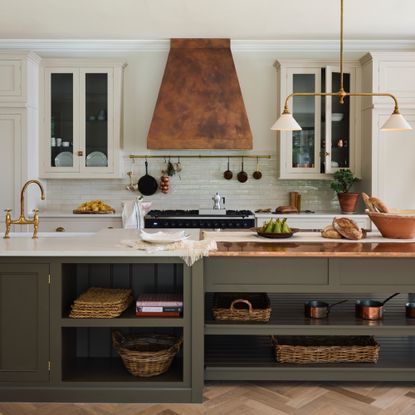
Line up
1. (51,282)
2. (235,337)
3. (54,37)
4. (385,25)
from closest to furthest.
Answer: (51,282)
(235,337)
(385,25)
(54,37)

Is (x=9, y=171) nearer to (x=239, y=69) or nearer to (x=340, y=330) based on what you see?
(x=239, y=69)

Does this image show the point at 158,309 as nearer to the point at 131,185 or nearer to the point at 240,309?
the point at 240,309

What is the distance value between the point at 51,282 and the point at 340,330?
5.73ft

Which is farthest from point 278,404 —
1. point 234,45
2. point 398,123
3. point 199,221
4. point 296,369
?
point 234,45

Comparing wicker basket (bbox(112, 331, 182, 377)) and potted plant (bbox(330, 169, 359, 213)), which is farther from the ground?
Result: potted plant (bbox(330, 169, 359, 213))

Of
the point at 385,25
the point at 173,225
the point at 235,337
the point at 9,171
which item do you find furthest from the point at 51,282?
the point at 385,25

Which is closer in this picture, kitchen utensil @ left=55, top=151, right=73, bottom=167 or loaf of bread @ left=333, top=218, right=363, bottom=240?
loaf of bread @ left=333, top=218, right=363, bottom=240

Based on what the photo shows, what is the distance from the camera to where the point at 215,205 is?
648cm

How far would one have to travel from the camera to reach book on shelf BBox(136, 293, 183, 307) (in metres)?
3.36

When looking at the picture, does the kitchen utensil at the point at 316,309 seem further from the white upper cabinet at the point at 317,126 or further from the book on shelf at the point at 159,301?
the white upper cabinet at the point at 317,126

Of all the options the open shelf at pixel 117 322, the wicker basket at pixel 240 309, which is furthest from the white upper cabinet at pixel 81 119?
the open shelf at pixel 117 322

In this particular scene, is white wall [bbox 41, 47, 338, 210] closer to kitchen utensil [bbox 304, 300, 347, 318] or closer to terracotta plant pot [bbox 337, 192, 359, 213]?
terracotta plant pot [bbox 337, 192, 359, 213]

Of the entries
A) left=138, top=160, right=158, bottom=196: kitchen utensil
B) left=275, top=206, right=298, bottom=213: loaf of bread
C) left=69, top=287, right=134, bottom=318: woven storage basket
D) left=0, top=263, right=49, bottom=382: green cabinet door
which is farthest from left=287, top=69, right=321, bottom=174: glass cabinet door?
left=0, top=263, right=49, bottom=382: green cabinet door

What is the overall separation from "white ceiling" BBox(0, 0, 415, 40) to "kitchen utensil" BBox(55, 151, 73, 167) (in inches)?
52.0
